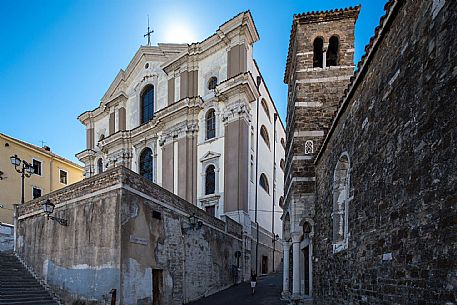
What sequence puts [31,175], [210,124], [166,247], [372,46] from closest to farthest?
[372,46] → [166,247] → [210,124] → [31,175]

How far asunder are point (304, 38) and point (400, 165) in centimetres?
973

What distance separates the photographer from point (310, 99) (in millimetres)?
12109

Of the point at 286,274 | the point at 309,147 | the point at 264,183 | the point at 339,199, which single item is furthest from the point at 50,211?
the point at 264,183

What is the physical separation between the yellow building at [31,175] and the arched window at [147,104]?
10259mm

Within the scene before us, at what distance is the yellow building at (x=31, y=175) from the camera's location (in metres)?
26.4

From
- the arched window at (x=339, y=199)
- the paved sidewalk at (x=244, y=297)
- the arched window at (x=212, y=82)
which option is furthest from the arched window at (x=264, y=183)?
the arched window at (x=339, y=199)

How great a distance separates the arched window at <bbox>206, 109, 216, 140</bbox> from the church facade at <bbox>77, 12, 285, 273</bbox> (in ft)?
0.24

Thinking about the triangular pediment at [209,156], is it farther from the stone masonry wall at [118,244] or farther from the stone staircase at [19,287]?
the stone staircase at [19,287]

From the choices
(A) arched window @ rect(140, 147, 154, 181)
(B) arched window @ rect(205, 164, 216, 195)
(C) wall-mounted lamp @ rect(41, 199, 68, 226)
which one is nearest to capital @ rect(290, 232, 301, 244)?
(C) wall-mounted lamp @ rect(41, 199, 68, 226)

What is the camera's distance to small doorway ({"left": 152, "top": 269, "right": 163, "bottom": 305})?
1113 cm

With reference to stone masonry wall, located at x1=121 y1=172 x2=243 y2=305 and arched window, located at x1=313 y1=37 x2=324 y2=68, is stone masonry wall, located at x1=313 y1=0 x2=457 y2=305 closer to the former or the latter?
stone masonry wall, located at x1=121 y1=172 x2=243 y2=305

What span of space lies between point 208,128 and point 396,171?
63.6 ft

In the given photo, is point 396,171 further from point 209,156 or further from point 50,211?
point 209,156

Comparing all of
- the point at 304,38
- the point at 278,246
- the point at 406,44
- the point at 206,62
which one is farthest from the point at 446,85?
the point at 278,246
